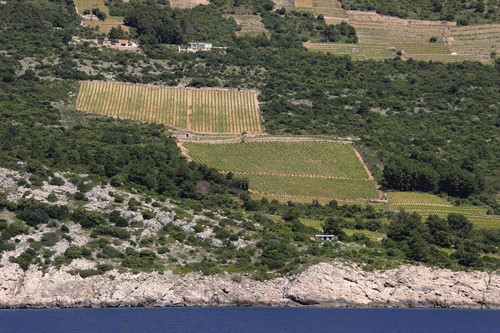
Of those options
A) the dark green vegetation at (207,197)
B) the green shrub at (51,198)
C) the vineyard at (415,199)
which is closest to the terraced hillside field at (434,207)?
the vineyard at (415,199)

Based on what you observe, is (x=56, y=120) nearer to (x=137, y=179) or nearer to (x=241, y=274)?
(x=137, y=179)

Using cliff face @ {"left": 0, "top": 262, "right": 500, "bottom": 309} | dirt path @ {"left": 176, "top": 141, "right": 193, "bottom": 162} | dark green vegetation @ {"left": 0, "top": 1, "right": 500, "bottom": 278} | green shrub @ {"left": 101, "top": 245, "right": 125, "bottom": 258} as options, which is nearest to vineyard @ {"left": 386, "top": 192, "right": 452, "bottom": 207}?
dark green vegetation @ {"left": 0, "top": 1, "right": 500, "bottom": 278}

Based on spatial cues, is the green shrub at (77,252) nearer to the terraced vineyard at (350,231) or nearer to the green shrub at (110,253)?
the green shrub at (110,253)

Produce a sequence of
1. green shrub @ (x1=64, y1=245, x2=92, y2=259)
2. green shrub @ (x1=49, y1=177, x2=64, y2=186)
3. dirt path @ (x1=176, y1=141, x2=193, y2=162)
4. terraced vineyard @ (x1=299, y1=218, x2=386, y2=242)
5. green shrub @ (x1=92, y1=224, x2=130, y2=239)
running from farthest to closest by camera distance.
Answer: dirt path @ (x1=176, y1=141, x2=193, y2=162) → terraced vineyard @ (x1=299, y1=218, x2=386, y2=242) → green shrub @ (x1=49, y1=177, x2=64, y2=186) → green shrub @ (x1=92, y1=224, x2=130, y2=239) → green shrub @ (x1=64, y1=245, x2=92, y2=259)

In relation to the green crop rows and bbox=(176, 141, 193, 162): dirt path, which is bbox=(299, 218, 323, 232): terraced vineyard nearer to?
the green crop rows

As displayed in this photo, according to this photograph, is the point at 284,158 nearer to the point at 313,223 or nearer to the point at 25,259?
the point at 313,223

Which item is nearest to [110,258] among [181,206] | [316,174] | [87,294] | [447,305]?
[87,294]
